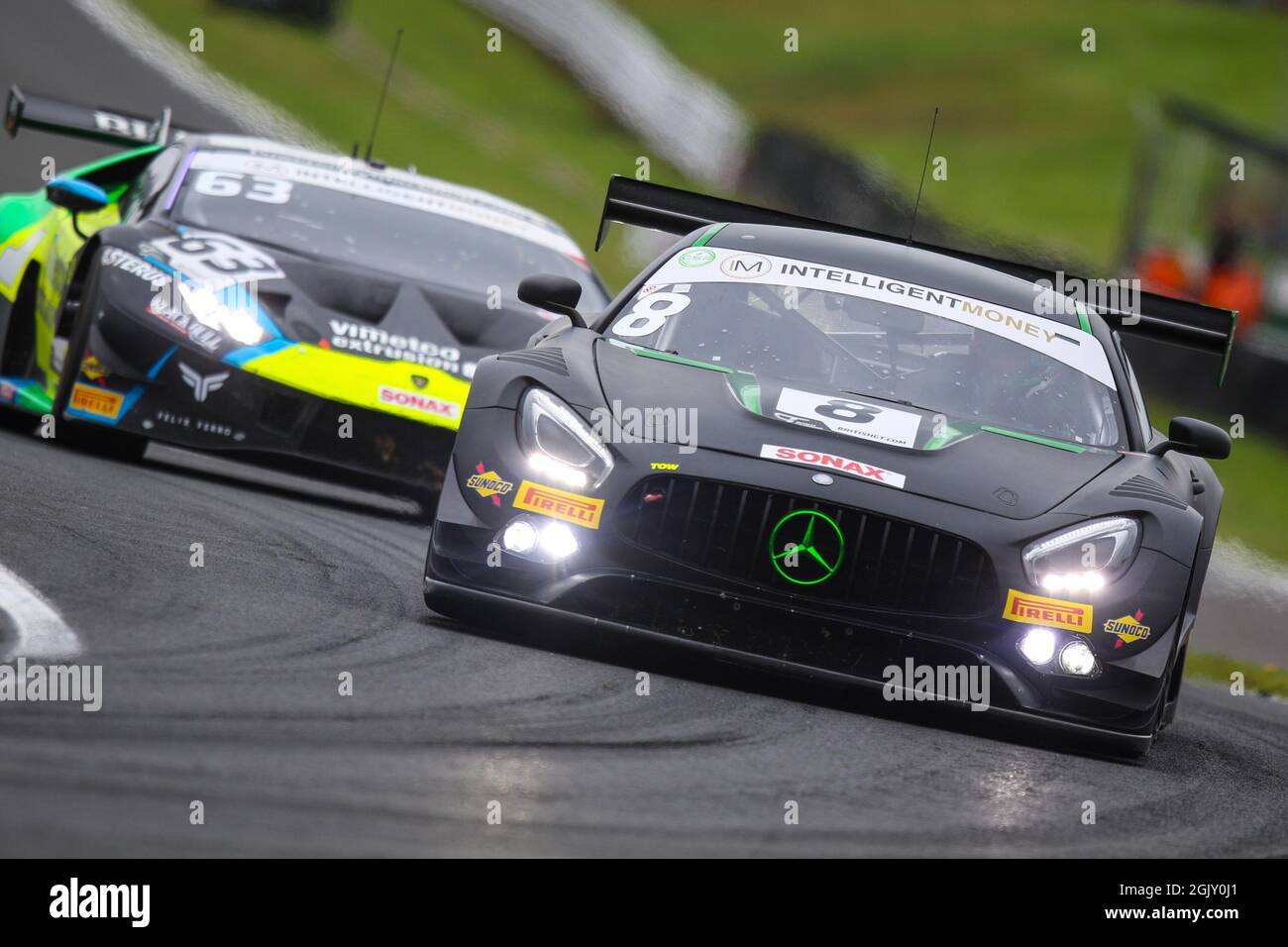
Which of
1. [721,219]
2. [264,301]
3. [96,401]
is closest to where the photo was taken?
[721,219]

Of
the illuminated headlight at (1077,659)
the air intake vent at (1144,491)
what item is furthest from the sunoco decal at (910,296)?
the illuminated headlight at (1077,659)

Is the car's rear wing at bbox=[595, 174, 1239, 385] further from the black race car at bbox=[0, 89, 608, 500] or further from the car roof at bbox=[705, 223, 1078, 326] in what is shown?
the black race car at bbox=[0, 89, 608, 500]

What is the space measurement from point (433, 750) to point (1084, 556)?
2.01 metres

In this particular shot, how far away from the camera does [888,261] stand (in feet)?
23.6

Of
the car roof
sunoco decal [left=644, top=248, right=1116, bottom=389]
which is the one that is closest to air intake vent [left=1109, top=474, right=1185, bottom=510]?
sunoco decal [left=644, top=248, right=1116, bottom=389]

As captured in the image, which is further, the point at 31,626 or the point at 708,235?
the point at 708,235

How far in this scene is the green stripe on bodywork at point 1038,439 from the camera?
6180 millimetres

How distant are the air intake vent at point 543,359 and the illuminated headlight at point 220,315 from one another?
80.6 inches

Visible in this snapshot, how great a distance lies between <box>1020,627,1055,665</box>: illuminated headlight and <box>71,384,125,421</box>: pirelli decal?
3788 mm

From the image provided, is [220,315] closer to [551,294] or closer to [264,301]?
[264,301]

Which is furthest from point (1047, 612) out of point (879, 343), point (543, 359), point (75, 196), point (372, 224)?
point (75, 196)
